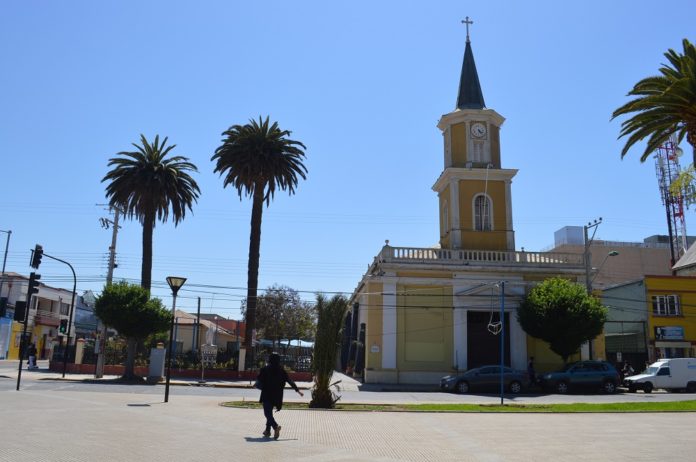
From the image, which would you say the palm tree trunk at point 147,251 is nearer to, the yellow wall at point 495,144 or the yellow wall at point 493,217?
the yellow wall at point 493,217

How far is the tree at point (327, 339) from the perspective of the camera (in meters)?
18.2

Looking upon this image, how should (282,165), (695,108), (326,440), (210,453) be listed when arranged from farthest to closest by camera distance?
(282,165), (695,108), (326,440), (210,453)

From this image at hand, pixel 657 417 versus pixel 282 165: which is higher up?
pixel 282 165

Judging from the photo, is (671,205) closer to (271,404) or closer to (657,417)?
(657,417)

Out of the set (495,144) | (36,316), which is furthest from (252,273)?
(36,316)

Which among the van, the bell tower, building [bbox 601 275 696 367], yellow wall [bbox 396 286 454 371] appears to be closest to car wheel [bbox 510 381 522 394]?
yellow wall [bbox 396 286 454 371]

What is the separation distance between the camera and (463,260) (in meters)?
36.7

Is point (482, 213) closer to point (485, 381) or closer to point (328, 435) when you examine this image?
point (485, 381)

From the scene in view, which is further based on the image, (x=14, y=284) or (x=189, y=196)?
(x=14, y=284)

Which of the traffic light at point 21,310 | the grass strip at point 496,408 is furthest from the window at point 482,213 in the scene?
the traffic light at point 21,310

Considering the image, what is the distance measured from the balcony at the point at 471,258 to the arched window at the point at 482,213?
92.7 inches

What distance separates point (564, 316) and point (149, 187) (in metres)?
26.4

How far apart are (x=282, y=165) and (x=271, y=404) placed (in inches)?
1160

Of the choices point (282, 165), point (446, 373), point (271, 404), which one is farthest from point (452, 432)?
point (282, 165)
